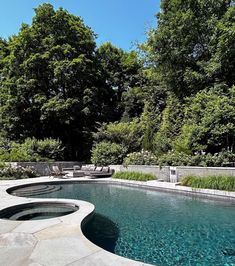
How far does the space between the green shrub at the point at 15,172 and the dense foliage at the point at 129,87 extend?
15.1 ft

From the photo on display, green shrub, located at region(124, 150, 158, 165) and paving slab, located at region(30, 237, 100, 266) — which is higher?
green shrub, located at region(124, 150, 158, 165)

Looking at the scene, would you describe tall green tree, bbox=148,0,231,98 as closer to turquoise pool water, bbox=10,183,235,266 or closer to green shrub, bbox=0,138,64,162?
green shrub, bbox=0,138,64,162

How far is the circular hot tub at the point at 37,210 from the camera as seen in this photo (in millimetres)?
7252

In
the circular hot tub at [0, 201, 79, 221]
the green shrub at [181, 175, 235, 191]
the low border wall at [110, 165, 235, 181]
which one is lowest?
the circular hot tub at [0, 201, 79, 221]

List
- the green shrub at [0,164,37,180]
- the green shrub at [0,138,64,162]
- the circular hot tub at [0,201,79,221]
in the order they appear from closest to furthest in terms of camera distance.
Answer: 1. the circular hot tub at [0,201,79,221]
2. the green shrub at [0,164,37,180]
3. the green shrub at [0,138,64,162]

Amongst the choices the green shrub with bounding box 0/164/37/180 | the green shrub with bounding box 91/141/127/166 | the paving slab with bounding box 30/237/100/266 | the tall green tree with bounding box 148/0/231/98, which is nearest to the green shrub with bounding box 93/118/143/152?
the green shrub with bounding box 91/141/127/166

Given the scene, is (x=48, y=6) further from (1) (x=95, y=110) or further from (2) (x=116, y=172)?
(2) (x=116, y=172)

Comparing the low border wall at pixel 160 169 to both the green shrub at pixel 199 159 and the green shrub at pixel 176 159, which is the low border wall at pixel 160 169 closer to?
the green shrub at pixel 176 159

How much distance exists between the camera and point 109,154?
719 inches

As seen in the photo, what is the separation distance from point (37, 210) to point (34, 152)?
40.3 feet

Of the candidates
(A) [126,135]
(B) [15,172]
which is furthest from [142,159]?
(B) [15,172]

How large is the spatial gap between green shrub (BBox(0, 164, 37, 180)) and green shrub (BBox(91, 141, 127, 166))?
442cm

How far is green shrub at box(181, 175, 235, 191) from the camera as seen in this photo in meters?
10.2

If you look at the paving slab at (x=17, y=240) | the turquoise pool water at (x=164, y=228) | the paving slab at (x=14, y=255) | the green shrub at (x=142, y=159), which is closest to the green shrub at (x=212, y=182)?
the turquoise pool water at (x=164, y=228)
